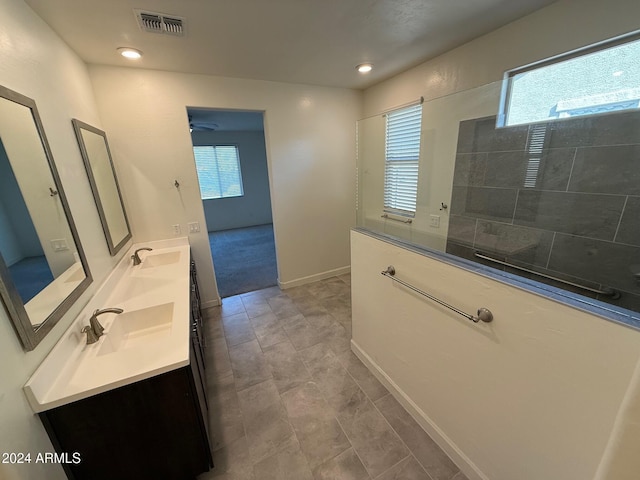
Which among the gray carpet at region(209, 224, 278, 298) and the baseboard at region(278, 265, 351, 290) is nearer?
the baseboard at region(278, 265, 351, 290)

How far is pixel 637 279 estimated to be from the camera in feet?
4.19

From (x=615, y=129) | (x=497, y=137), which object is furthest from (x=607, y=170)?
(x=497, y=137)

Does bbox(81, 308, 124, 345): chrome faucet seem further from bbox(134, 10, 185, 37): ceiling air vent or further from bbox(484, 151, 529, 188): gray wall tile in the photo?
bbox(484, 151, 529, 188): gray wall tile

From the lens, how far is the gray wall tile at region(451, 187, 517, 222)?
1.77 m

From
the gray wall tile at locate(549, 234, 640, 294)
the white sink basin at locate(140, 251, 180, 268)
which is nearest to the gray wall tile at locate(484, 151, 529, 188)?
the gray wall tile at locate(549, 234, 640, 294)

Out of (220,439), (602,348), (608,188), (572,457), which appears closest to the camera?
(602,348)

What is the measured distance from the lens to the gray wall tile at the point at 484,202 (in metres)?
1.77

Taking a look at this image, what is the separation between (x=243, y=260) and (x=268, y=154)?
2.28m

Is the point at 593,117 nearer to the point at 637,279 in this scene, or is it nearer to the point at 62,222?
A: the point at 637,279

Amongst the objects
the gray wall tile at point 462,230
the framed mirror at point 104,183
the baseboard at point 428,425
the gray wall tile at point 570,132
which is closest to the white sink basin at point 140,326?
the framed mirror at point 104,183

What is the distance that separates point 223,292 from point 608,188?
3.75 m

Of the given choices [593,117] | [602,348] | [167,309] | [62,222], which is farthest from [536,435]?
[62,222]

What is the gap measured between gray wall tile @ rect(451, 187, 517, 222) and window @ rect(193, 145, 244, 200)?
6.01m

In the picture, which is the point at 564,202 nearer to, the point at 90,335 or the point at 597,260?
the point at 597,260
